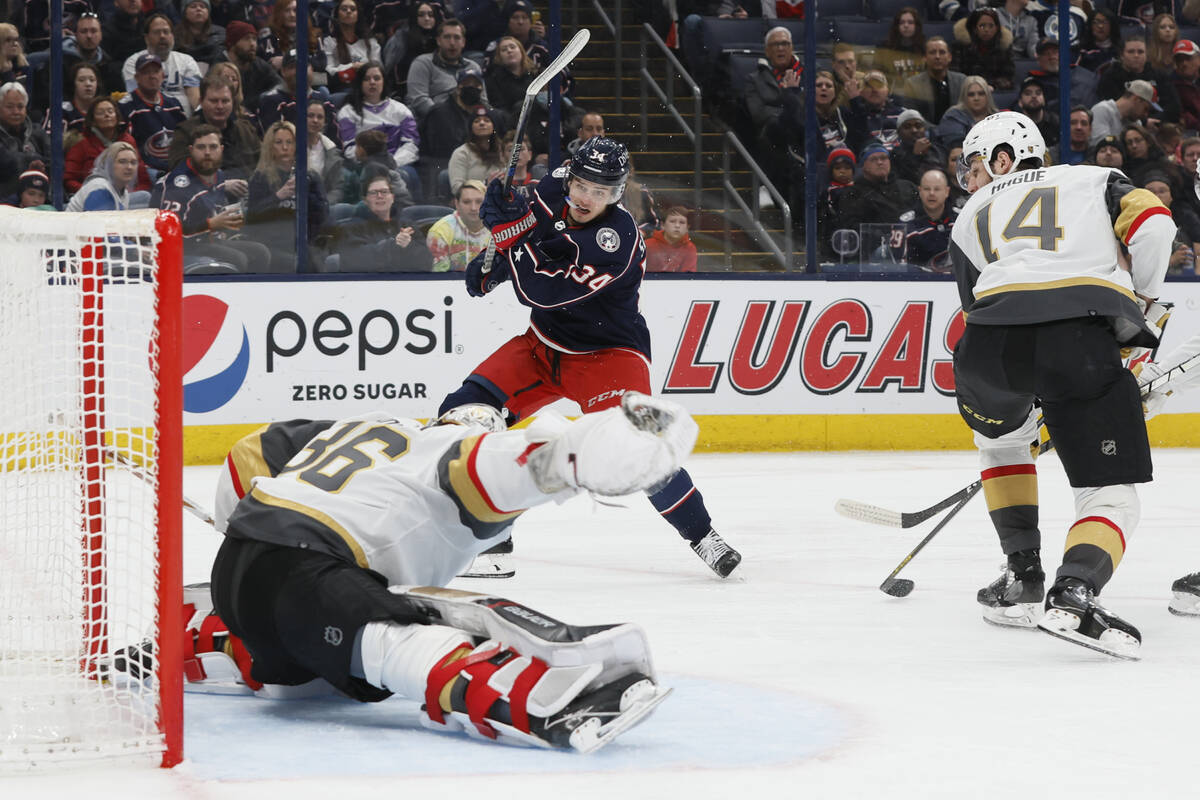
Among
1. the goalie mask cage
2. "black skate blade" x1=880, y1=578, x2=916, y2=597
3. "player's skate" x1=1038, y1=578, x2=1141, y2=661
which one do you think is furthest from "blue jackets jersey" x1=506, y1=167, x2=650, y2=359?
the goalie mask cage

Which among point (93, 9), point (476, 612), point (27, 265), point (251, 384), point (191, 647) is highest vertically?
point (93, 9)

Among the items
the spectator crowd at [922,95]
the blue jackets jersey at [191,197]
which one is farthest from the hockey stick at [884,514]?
the blue jackets jersey at [191,197]

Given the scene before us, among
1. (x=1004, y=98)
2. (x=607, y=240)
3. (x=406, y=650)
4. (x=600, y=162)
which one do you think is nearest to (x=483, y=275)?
(x=607, y=240)

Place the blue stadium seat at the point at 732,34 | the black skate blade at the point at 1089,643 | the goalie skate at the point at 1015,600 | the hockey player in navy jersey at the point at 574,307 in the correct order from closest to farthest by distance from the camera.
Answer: the black skate blade at the point at 1089,643 → the goalie skate at the point at 1015,600 → the hockey player in navy jersey at the point at 574,307 → the blue stadium seat at the point at 732,34

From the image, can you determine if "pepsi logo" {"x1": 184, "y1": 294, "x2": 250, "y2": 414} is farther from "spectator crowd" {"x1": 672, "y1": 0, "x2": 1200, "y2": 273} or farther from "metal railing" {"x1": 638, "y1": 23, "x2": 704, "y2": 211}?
"spectator crowd" {"x1": 672, "y1": 0, "x2": 1200, "y2": 273}

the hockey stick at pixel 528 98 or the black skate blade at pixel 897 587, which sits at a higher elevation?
the hockey stick at pixel 528 98

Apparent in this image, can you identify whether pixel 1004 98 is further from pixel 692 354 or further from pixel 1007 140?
pixel 1007 140

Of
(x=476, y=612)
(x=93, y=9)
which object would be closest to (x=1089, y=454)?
(x=476, y=612)

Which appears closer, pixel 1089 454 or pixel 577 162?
pixel 1089 454

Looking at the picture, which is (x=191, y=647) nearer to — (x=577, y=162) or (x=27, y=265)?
(x=27, y=265)

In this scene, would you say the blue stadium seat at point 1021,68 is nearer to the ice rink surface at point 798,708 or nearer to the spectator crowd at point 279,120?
the spectator crowd at point 279,120

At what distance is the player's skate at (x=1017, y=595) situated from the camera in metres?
3.32

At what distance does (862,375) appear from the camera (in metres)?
7.46

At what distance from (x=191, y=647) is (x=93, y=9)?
508cm
